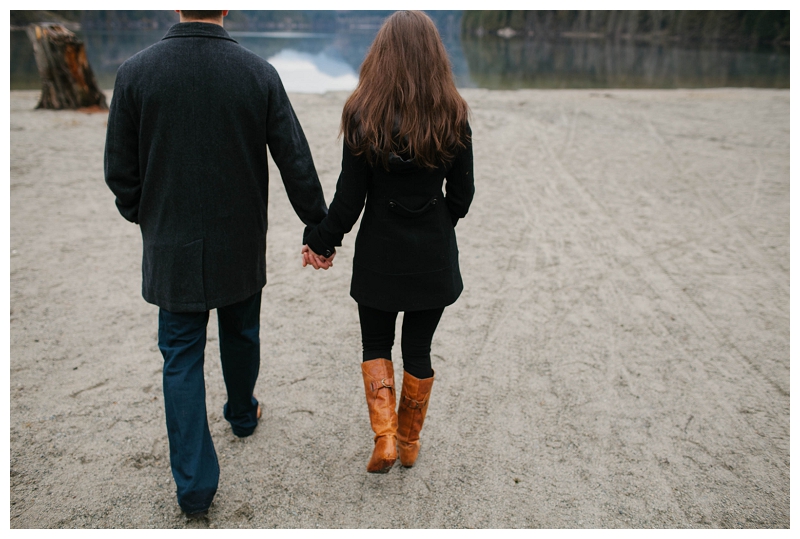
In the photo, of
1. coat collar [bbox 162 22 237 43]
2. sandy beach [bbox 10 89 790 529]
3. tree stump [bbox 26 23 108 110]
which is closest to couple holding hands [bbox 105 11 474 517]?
coat collar [bbox 162 22 237 43]

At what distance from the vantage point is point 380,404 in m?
2.36

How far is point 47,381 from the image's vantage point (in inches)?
119

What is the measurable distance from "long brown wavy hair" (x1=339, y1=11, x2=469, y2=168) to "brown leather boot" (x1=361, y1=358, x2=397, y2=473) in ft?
2.84

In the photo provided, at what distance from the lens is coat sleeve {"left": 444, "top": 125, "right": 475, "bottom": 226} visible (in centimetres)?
211

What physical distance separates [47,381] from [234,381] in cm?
121

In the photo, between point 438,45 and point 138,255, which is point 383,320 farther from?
point 138,255

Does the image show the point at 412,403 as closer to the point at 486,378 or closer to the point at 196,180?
the point at 486,378

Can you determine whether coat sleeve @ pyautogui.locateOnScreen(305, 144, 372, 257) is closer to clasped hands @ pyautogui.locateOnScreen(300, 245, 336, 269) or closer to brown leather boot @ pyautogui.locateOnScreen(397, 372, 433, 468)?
clasped hands @ pyautogui.locateOnScreen(300, 245, 336, 269)

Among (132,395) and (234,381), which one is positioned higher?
(234,381)

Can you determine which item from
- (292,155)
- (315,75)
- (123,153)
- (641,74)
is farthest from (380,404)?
(641,74)

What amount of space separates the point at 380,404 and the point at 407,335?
299 mm

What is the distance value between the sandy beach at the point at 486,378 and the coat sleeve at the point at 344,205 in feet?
3.29

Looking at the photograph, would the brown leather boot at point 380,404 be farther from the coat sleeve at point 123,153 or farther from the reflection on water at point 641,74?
the reflection on water at point 641,74
